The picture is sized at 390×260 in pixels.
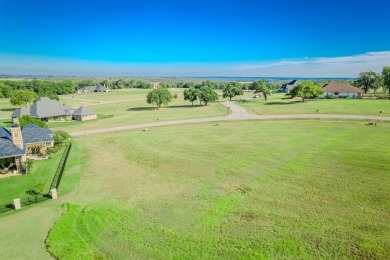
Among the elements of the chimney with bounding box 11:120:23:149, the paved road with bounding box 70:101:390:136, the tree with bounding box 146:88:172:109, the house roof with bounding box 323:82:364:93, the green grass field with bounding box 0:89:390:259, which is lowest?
the green grass field with bounding box 0:89:390:259

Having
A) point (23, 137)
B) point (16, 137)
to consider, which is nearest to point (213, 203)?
point (16, 137)

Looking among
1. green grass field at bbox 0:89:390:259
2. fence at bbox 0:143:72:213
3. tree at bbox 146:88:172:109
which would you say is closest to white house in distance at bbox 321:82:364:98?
tree at bbox 146:88:172:109

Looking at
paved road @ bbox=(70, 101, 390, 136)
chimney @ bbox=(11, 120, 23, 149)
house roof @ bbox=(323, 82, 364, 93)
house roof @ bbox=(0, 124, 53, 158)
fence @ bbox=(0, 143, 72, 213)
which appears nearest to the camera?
fence @ bbox=(0, 143, 72, 213)

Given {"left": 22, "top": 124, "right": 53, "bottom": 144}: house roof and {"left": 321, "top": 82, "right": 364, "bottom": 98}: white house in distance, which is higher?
{"left": 321, "top": 82, "right": 364, "bottom": 98}: white house in distance

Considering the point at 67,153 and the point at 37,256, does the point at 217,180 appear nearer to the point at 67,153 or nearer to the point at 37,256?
the point at 37,256

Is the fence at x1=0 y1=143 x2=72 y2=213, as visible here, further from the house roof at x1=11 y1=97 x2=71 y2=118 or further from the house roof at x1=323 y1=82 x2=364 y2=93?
the house roof at x1=323 y1=82 x2=364 y2=93

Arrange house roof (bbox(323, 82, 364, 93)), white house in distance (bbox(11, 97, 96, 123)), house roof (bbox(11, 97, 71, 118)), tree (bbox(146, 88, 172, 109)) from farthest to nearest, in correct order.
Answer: house roof (bbox(323, 82, 364, 93)) < tree (bbox(146, 88, 172, 109)) < white house in distance (bbox(11, 97, 96, 123)) < house roof (bbox(11, 97, 71, 118))

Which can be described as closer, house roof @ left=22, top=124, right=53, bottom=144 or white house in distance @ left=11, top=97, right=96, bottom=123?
house roof @ left=22, top=124, right=53, bottom=144
